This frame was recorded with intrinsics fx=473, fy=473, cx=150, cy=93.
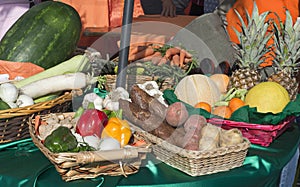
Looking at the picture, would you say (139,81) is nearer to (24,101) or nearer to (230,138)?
(24,101)

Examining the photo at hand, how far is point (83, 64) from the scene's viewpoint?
1.95m

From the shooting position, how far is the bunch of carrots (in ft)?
7.14

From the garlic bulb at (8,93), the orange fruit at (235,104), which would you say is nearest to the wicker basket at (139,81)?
the orange fruit at (235,104)

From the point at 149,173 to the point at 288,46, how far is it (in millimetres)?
1111

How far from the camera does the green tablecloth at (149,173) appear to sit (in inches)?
53.6

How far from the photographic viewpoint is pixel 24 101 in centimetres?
163

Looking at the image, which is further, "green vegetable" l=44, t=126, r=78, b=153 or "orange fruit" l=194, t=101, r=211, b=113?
"orange fruit" l=194, t=101, r=211, b=113

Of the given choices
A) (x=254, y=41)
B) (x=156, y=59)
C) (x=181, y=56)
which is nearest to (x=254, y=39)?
(x=254, y=41)

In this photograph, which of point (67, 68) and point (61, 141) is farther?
point (67, 68)

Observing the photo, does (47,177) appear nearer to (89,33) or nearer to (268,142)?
(268,142)

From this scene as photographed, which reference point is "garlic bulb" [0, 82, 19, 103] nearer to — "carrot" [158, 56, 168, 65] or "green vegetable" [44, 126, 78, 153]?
"green vegetable" [44, 126, 78, 153]

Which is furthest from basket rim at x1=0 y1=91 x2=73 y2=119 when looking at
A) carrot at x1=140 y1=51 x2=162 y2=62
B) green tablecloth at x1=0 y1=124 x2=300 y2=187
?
carrot at x1=140 y1=51 x2=162 y2=62

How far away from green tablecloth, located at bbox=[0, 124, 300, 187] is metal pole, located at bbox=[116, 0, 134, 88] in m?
0.45

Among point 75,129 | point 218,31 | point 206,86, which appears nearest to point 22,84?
point 75,129
